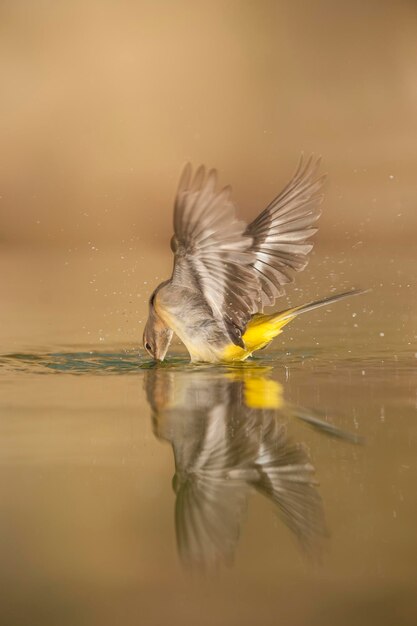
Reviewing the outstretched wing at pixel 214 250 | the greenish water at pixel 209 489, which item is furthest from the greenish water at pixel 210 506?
the outstretched wing at pixel 214 250

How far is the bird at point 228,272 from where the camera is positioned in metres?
3.61

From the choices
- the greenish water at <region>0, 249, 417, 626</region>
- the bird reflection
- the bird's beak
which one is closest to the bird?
the bird's beak

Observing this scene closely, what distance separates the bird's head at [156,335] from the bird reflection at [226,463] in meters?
0.61

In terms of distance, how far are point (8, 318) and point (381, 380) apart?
222 cm

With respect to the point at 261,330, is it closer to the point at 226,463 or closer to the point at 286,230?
the point at 286,230

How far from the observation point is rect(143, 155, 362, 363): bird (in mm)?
3607

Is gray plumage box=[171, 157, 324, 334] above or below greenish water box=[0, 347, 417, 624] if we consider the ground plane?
above

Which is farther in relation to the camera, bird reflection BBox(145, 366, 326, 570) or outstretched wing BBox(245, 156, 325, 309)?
outstretched wing BBox(245, 156, 325, 309)

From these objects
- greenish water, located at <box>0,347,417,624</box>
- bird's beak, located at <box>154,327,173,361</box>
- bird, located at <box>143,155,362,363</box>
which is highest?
bird, located at <box>143,155,362,363</box>

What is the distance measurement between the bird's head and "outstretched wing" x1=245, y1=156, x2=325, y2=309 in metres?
0.38

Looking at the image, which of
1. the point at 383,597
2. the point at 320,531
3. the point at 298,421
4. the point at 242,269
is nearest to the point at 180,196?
the point at 242,269

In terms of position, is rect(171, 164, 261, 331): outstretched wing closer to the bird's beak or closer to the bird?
the bird

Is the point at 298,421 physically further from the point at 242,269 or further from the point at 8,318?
the point at 8,318

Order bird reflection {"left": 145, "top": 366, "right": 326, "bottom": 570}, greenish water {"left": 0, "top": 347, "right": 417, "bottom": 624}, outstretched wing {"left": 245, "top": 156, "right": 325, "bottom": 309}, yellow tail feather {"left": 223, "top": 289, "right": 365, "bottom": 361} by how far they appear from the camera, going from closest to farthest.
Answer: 1. greenish water {"left": 0, "top": 347, "right": 417, "bottom": 624}
2. bird reflection {"left": 145, "top": 366, "right": 326, "bottom": 570}
3. yellow tail feather {"left": 223, "top": 289, "right": 365, "bottom": 361}
4. outstretched wing {"left": 245, "top": 156, "right": 325, "bottom": 309}
